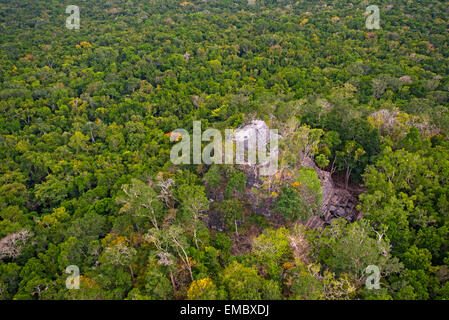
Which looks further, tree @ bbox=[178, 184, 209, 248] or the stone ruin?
the stone ruin

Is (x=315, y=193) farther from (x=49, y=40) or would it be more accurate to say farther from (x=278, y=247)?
(x=49, y=40)

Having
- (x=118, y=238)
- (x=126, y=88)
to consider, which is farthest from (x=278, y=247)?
(x=126, y=88)

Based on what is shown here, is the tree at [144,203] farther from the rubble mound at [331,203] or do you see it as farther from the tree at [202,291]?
the rubble mound at [331,203]

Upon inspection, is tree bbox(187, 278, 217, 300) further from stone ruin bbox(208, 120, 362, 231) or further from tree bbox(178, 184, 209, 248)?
stone ruin bbox(208, 120, 362, 231)

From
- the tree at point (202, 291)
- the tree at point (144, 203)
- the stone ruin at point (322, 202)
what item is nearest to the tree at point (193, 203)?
the tree at point (144, 203)

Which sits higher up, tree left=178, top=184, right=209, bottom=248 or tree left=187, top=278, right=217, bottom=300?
tree left=178, top=184, right=209, bottom=248

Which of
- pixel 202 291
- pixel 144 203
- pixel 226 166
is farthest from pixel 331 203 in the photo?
pixel 144 203

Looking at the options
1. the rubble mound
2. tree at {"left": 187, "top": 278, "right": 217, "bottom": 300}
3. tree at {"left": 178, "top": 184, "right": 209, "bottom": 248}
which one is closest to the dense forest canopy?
tree at {"left": 187, "top": 278, "right": 217, "bottom": 300}

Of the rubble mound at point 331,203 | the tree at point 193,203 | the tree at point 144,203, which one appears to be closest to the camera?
the tree at point 193,203

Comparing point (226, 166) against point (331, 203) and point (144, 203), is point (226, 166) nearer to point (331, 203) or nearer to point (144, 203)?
point (144, 203)
